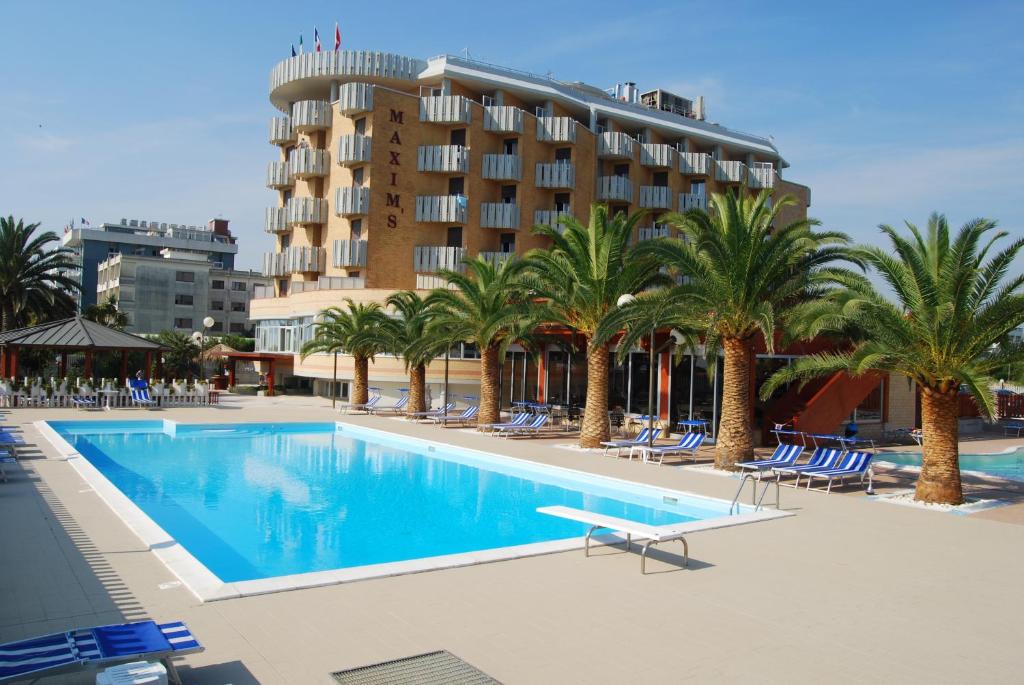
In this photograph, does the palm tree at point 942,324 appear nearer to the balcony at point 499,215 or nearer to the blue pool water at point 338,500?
the blue pool water at point 338,500

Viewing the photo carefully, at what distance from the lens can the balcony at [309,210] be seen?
148 feet

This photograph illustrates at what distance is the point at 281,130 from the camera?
4891 cm

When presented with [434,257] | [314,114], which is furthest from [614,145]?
[314,114]

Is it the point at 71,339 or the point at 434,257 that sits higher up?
the point at 434,257

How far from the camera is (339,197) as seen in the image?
4253 cm

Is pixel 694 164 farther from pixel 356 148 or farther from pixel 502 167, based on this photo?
pixel 356 148

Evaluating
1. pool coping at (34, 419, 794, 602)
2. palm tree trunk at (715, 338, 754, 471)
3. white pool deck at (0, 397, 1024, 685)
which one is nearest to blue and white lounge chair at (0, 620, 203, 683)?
white pool deck at (0, 397, 1024, 685)

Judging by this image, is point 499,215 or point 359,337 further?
point 499,215

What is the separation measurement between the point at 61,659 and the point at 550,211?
139 ft

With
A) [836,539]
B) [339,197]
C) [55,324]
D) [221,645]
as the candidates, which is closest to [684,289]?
[836,539]

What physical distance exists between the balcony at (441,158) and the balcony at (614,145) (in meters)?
9.10

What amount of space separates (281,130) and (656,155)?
73.8ft

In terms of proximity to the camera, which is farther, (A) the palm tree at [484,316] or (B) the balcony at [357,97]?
(B) the balcony at [357,97]

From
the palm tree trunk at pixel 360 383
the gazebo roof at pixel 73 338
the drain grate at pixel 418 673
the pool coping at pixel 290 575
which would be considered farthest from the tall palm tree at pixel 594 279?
the gazebo roof at pixel 73 338
